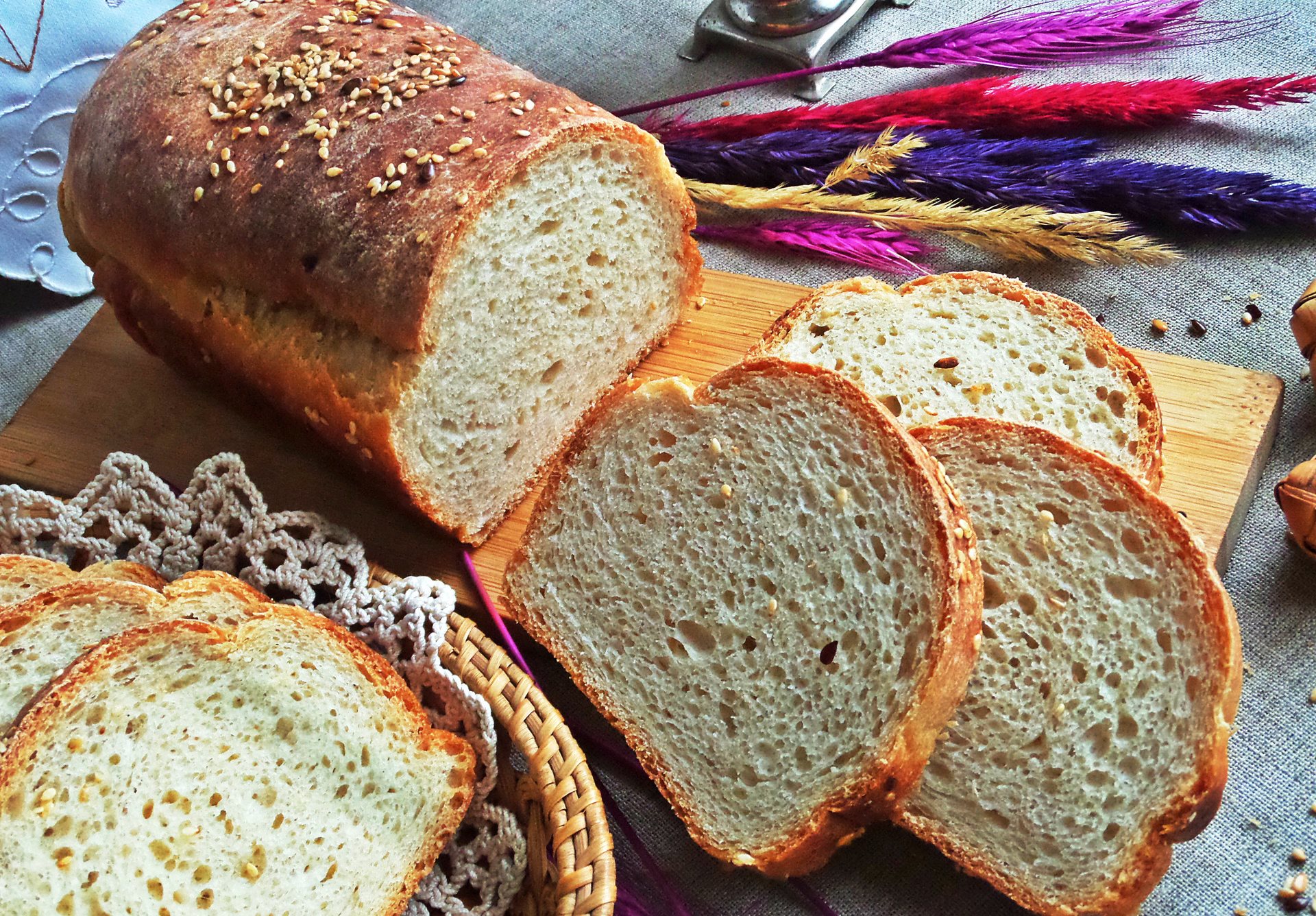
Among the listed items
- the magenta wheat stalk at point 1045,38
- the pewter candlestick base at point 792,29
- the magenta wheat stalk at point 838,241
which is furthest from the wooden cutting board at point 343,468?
the pewter candlestick base at point 792,29

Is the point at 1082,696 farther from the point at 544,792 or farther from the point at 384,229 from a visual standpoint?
the point at 384,229

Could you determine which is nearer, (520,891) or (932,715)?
(932,715)

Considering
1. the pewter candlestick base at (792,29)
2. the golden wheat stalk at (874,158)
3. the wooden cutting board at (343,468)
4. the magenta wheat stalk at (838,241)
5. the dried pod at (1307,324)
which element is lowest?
the wooden cutting board at (343,468)

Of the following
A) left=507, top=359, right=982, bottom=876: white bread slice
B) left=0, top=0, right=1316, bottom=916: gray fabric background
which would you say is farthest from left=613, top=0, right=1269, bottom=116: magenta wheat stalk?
left=507, top=359, right=982, bottom=876: white bread slice

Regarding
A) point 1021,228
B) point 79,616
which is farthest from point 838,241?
point 79,616

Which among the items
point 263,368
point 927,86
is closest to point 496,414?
point 263,368

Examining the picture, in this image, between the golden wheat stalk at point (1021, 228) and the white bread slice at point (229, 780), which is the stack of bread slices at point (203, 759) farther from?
the golden wheat stalk at point (1021, 228)

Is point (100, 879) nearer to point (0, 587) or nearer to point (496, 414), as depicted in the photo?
point (0, 587)
